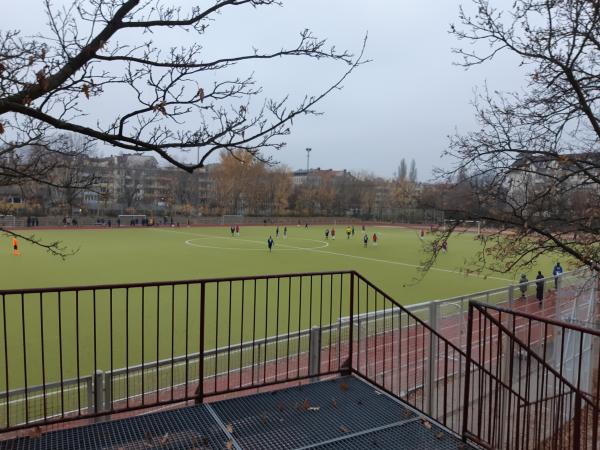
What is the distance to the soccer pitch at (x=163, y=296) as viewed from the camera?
1048cm

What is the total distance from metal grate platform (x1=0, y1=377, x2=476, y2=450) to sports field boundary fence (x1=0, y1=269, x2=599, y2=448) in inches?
7.5

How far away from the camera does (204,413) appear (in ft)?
16.0

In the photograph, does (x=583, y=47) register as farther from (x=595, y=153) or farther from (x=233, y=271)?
(x=233, y=271)

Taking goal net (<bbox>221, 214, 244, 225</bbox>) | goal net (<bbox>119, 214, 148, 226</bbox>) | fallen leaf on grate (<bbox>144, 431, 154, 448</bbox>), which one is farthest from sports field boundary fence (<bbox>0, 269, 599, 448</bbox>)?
goal net (<bbox>221, 214, 244, 225</bbox>)

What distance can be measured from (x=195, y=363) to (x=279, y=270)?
1654 centimetres

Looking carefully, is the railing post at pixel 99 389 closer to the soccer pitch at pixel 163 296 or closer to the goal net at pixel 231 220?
the soccer pitch at pixel 163 296

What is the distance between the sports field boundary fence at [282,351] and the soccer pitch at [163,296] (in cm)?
10

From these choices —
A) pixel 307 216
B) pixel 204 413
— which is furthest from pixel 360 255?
pixel 307 216

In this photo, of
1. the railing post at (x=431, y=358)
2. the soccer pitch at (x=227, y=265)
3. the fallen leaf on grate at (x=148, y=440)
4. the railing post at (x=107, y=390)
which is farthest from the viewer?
the soccer pitch at (x=227, y=265)

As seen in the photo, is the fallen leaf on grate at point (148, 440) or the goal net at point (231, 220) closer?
the fallen leaf on grate at point (148, 440)

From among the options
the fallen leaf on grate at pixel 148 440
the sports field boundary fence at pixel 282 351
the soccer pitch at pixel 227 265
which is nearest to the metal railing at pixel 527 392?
the sports field boundary fence at pixel 282 351

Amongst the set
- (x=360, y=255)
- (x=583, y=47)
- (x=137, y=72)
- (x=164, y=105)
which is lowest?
(x=360, y=255)

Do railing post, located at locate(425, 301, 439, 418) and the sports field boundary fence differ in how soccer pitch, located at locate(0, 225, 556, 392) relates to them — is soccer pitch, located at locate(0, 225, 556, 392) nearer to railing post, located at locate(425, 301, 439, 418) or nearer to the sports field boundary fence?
the sports field boundary fence

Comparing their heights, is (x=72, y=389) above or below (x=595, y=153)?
below
